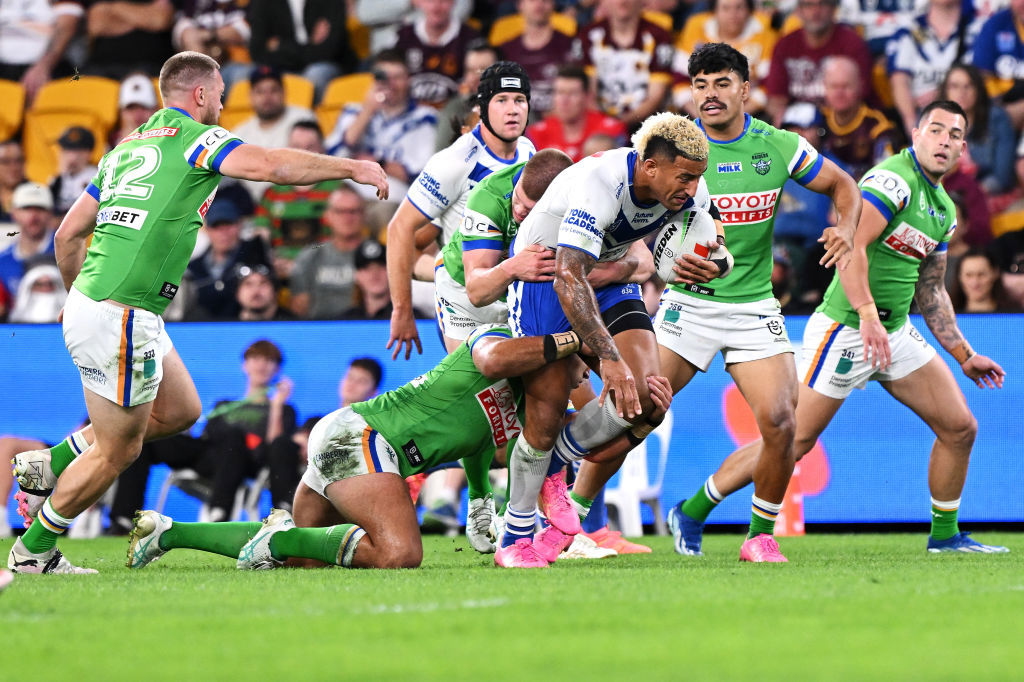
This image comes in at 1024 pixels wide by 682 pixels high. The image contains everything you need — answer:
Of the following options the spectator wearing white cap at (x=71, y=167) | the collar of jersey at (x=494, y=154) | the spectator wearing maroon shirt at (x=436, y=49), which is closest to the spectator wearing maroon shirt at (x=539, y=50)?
the spectator wearing maroon shirt at (x=436, y=49)

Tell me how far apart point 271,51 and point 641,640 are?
11040 mm

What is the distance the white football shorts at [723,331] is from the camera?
693 centimetres

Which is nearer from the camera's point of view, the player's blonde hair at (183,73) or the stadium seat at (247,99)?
the player's blonde hair at (183,73)

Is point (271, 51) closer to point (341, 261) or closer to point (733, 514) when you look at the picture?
point (341, 261)

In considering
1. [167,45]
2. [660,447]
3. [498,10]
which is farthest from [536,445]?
[167,45]

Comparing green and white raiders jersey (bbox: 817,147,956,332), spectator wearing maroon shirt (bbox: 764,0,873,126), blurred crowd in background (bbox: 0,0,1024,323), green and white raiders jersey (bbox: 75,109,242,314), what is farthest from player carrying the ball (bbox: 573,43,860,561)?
spectator wearing maroon shirt (bbox: 764,0,873,126)

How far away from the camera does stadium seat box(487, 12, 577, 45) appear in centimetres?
1306

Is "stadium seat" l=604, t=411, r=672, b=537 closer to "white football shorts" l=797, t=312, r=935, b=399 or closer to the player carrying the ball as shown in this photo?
"white football shorts" l=797, t=312, r=935, b=399

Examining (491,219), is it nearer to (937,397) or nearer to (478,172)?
(478,172)

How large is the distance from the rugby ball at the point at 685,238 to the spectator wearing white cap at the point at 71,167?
8.12 meters

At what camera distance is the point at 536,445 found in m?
6.14

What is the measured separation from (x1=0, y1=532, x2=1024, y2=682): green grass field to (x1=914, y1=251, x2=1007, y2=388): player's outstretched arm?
5.84ft

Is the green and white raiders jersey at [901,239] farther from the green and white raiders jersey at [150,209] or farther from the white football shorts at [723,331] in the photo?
the green and white raiders jersey at [150,209]

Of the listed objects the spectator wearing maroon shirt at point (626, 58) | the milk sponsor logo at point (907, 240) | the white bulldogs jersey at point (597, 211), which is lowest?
the milk sponsor logo at point (907, 240)
